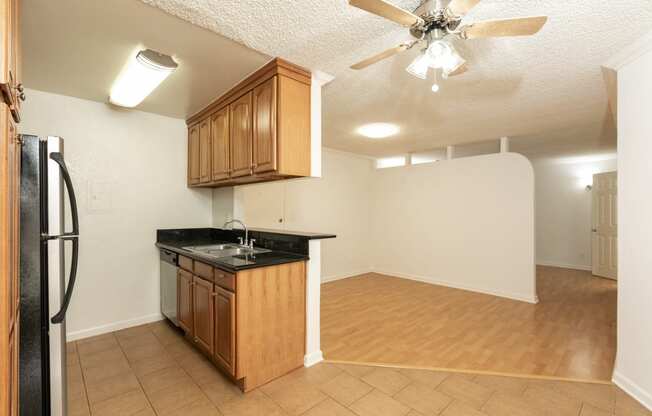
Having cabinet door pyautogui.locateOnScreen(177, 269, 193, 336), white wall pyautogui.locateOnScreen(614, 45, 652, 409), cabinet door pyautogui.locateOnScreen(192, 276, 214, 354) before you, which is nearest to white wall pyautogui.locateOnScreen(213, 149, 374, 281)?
cabinet door pyautogui.locateOnScreen(177, 269, 193, 336)

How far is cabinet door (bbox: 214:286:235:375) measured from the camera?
6.67 ft

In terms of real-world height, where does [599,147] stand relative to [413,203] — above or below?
above

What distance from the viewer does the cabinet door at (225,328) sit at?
2.03 meters

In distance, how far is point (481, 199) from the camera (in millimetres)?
4625

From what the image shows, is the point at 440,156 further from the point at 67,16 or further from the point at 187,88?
the point at 67,16

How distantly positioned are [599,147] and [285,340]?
6128 millimetres

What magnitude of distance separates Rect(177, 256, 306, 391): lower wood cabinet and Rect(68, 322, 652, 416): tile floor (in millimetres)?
132

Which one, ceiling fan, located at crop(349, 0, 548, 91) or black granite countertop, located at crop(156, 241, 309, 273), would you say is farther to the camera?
black granite countertop, located at crop(156, 241, 309, 273)

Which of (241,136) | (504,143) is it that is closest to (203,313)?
(241,136)

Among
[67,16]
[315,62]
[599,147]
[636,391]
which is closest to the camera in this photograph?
[67,16]

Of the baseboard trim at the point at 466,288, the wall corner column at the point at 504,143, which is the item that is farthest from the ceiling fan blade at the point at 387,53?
the baseboard trim at the point at 466,288

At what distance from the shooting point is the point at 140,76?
2.30 metres

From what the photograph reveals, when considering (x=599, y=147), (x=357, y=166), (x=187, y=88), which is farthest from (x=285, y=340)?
(x=599, y=147)

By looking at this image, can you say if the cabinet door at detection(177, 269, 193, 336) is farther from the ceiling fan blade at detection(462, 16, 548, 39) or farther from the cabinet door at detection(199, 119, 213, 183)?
the ceiling fan blade at detection(462, 16, 548, 39)
